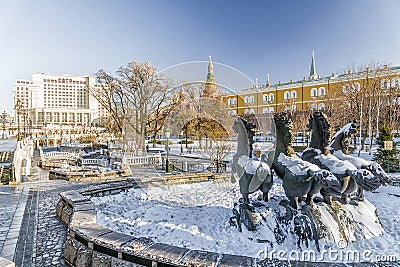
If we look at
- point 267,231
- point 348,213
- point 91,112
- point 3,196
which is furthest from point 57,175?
point 91,112

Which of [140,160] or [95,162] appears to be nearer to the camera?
[140,160]

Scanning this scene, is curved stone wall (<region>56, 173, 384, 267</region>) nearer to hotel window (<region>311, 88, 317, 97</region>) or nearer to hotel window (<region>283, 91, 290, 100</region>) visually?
hotel window (<region>311, 88, 317, 97</region>)

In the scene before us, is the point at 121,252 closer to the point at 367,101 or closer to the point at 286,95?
the point at 367,101

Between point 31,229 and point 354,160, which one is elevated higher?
point 354,160

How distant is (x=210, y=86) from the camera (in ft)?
24.5

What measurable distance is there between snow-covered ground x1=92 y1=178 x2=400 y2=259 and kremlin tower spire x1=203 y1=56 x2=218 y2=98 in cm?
311

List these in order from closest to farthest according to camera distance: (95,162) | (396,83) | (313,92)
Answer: (95,162)
(396,83)
(313,92)

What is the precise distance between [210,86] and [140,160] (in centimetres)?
1109

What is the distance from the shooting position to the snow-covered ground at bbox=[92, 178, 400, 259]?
4.96 metres

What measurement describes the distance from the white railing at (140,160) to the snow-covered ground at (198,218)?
739cm

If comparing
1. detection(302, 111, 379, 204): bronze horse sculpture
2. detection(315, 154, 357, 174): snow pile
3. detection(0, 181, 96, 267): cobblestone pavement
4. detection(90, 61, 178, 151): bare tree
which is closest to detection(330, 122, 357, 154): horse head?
→ detection(302, 111, 379, 204): bronze horse sculpture

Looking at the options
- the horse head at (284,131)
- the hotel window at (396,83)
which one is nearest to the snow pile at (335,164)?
the horse head at (284,131)

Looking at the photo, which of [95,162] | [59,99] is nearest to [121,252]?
[95,162]

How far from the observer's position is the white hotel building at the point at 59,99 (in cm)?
8181
